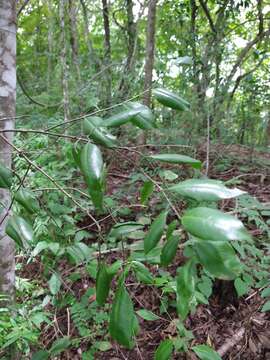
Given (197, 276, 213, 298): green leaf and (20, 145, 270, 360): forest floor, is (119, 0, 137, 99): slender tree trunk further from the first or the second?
(197, 276, 213, 298): green leaf

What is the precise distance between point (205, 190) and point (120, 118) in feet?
0.91

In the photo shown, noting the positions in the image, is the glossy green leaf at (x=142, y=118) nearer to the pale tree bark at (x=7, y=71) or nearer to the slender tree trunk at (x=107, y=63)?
the pale tree bark at (x=7, y=71)

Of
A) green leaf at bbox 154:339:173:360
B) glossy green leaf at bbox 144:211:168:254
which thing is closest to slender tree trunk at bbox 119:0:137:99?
green leaf at bbox 154:339:173:360

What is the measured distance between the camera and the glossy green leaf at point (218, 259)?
52 cm

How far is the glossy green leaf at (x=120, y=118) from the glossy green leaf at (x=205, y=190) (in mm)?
221

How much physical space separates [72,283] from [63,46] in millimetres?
2013

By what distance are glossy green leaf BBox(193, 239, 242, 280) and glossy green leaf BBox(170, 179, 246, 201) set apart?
8cm

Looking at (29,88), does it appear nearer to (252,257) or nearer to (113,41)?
(113,41)

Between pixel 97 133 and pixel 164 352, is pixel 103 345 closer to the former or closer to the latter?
pixel 164 352

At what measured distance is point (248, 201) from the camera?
2.24m

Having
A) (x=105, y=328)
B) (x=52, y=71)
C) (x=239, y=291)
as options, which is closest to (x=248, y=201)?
(x=239, y=291)

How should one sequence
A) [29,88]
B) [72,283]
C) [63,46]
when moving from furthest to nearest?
[29,88] → [63,46] → [72,283]

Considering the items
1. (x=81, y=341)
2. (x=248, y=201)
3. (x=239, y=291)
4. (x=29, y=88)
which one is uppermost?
(x=29, y=88)

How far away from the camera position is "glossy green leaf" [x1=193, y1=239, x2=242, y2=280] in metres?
0.52
